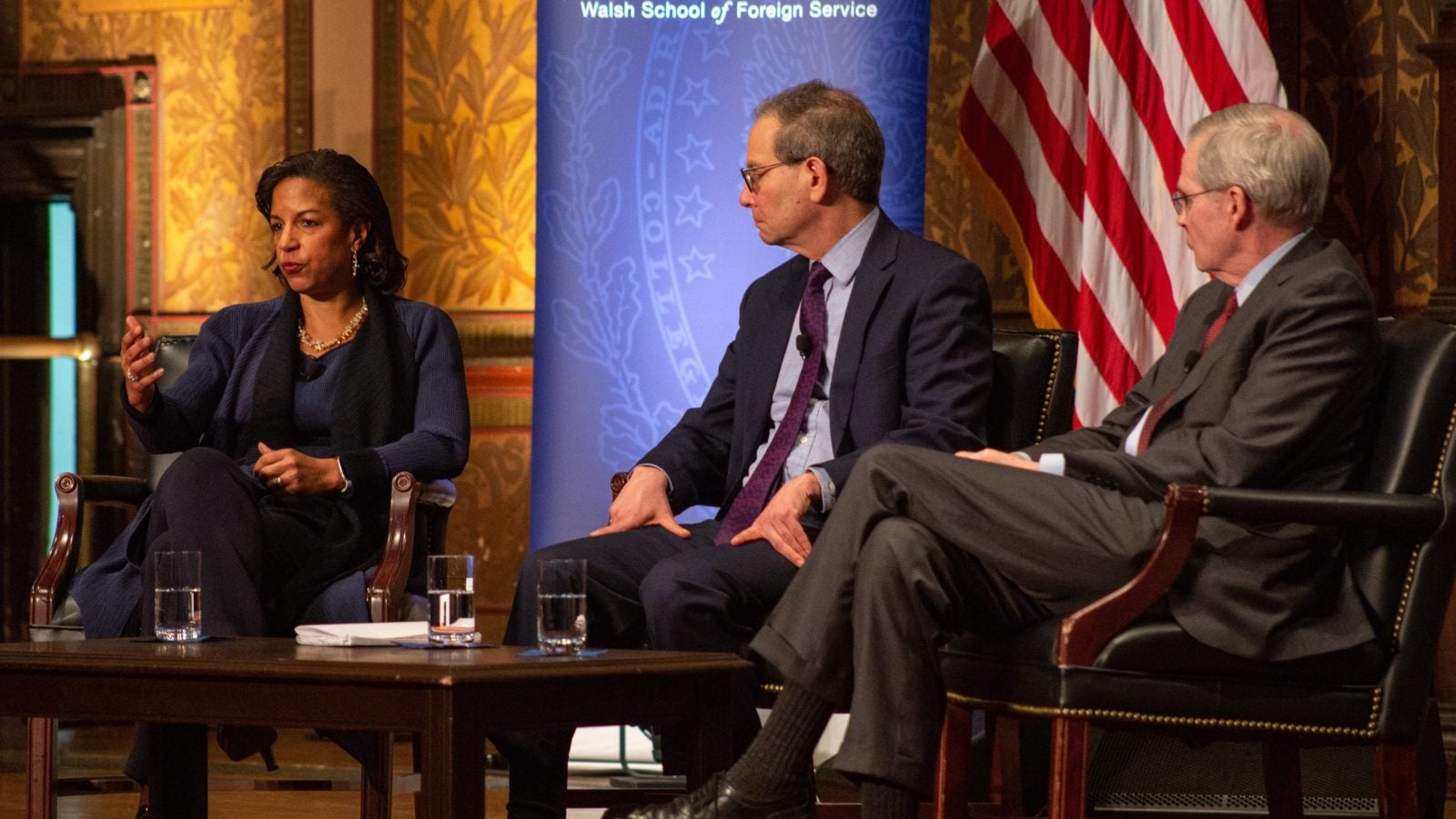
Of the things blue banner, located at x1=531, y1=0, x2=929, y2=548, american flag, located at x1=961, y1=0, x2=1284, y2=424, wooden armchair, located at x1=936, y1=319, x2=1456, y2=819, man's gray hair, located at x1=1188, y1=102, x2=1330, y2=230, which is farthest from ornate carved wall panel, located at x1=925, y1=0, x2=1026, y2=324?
wooden armchair, located at x1=936, y1=319, x2=1456, y2=819

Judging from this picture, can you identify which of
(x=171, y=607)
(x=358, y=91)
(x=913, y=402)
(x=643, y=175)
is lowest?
(x=171, y=607)

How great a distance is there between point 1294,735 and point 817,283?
1166mm

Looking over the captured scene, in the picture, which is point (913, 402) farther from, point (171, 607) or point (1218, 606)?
point (171, 607)

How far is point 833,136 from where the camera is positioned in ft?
10.1

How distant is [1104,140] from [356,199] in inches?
67.6


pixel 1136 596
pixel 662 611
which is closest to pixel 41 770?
pixel 662 611

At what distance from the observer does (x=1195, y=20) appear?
4023 millimetres

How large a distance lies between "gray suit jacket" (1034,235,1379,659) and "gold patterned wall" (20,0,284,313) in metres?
3.57

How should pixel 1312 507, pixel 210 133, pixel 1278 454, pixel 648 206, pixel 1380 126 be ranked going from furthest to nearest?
pixel 210 133 → pixel 1380 126 → pixel 648 206 → pixel 1278 454 → pixel 1312 507

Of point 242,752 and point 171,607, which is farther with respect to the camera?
point 242,752

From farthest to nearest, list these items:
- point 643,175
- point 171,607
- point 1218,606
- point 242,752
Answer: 1. point 643,175
2. point 242,752
3. point 171,607
4. point 1218,606

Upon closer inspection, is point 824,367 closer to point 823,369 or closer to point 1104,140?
point 823,369

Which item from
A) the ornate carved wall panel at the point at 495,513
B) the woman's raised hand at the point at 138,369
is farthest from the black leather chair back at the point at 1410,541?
the ornate carved wall panel at the point at 495,513

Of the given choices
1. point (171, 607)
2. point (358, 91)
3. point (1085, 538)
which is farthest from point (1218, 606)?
point (358, 91)
